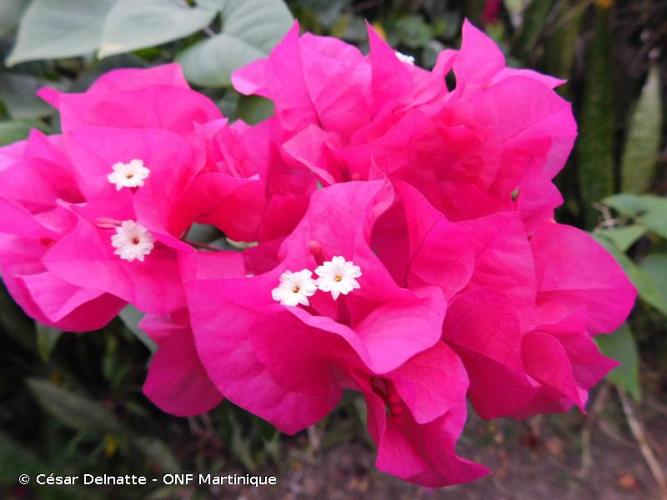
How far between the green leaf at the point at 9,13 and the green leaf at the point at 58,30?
0.16 ft

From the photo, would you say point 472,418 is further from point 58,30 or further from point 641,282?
point 58,30

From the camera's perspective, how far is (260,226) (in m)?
0.31

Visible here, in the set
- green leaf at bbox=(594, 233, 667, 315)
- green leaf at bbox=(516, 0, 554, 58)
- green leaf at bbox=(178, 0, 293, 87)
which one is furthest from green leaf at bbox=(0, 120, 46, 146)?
green leaf at bbox=(516, 0, 554, 58)

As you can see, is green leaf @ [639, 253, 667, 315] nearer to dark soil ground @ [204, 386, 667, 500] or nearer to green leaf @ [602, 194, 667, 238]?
green leaf @ [602, 194, 667, 238]

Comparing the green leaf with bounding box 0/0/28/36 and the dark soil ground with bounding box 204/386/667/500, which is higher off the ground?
the green leaf with bounding box 0/0/28/36

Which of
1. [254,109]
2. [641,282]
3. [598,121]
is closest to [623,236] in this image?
[641,282]

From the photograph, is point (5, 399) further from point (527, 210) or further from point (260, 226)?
point (527, 210)

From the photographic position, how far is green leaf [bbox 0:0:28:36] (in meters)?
0.48

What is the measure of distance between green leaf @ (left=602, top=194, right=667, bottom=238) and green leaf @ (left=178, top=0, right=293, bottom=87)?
380mm

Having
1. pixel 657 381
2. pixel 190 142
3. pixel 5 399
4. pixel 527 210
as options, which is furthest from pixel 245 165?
pixel 657 381

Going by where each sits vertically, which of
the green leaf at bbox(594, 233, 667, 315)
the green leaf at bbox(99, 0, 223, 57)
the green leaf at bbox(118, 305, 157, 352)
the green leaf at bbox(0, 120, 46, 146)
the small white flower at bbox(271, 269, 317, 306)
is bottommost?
the green leaf at bbox(118, 305, 157, 352)

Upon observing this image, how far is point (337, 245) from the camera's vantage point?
0.87ft

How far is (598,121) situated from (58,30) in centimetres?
82

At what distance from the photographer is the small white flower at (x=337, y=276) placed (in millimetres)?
246
